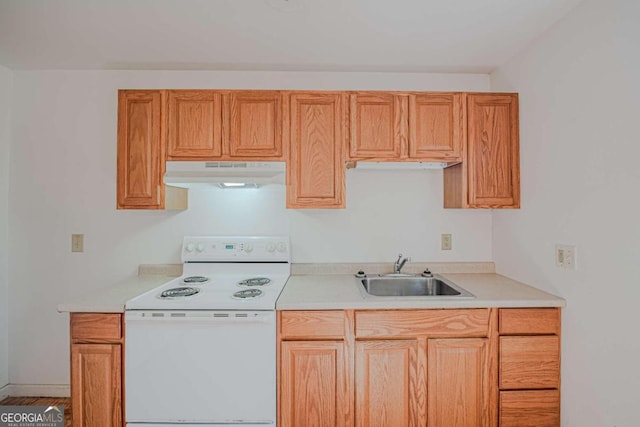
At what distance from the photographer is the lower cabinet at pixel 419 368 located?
1.64m

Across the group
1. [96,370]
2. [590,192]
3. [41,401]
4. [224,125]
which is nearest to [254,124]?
[224,125]

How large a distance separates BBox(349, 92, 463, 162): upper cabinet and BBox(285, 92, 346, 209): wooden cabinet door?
10 centimetres

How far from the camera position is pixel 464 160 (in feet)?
6.52

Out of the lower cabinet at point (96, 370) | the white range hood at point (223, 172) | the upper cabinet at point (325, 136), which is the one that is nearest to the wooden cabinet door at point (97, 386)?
the lower cabinet at point (96, 370)

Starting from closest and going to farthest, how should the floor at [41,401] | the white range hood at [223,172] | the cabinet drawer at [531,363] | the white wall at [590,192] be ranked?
the white wall at [590,192] → the cabinet drawer at [531,363] → the white range hood at [223,172] → the floor at [41,401]

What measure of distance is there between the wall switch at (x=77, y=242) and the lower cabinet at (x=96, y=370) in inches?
32.4

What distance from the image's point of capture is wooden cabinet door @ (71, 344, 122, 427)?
5.28 ft

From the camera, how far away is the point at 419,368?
166cm

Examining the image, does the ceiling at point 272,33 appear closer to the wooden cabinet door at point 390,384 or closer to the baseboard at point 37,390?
the wooden cabinet door at point 390,384

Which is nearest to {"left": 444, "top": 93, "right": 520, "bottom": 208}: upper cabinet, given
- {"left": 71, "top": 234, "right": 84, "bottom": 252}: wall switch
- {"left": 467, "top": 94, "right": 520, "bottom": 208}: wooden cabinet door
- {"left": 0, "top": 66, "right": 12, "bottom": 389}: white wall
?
{"left": 467, "top": 94, "right": 520, "bottom": 208}: wooden cabinet door

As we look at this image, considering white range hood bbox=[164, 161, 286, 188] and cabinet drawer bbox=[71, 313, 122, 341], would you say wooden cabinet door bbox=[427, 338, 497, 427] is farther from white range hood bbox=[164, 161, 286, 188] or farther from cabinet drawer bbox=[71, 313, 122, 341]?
cabinet drawer bbox=[71, 313, 122, 341]

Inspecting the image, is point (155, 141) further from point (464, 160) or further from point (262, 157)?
point (464, 160)

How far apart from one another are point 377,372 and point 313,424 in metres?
0.43

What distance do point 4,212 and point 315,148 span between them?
228cm
